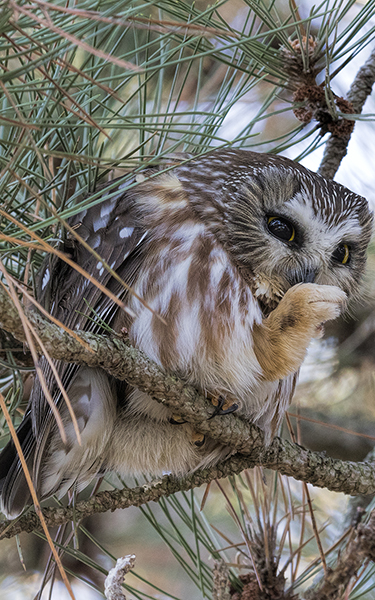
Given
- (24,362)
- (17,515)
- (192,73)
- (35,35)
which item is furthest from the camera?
(192,73)

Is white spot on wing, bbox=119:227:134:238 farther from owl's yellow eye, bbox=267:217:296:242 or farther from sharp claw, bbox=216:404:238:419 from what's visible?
sharp claw, bbox=216:404:238:419

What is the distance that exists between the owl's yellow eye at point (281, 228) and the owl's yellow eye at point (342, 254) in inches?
6.0

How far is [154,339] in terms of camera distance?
149 centimetres

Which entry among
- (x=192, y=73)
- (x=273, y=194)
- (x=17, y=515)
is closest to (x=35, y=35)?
(x=273, y=194)

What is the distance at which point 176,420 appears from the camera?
61.1 inches

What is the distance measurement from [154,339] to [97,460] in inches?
17.3

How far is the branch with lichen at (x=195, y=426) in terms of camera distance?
41.6 inches

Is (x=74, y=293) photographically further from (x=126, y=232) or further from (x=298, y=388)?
(x=298, y=388)

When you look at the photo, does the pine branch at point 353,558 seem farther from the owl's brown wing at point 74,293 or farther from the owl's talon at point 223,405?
the owl's brown wing at point 74,293

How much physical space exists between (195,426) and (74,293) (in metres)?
0.48

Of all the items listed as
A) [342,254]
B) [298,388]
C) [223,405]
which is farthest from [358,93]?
[298,388]

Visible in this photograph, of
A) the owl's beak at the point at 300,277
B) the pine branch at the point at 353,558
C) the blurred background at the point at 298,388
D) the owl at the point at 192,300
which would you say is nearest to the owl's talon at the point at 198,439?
the owl at the point at 192,300

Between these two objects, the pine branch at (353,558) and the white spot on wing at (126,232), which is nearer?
the pine branch at (353,558)

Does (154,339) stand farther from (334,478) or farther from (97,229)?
(334,478)
